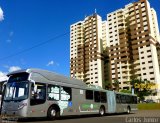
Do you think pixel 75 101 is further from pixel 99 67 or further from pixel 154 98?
pixel 99 67

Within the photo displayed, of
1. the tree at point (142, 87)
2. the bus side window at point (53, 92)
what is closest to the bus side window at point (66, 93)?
the bus side window at point (53, 92)

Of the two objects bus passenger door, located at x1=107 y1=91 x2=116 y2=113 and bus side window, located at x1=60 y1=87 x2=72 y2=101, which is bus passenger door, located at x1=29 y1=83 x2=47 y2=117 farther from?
bus passenger door, located at x1=107 y1=91 x2=116 y2=113

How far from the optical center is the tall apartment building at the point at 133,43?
90.1m

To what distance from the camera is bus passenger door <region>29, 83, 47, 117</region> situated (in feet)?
43.6

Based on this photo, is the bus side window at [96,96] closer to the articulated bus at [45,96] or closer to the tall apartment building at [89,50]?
the articulated bus at [45,96]

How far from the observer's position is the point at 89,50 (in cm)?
11094

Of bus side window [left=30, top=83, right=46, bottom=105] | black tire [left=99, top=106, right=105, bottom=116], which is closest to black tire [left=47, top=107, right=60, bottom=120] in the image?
bus side window [left=30, top=83, right=46, bottom=105]

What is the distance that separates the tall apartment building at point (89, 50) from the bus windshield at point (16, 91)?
88835 mm

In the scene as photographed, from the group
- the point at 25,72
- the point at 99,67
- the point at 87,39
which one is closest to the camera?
the point at 25,72

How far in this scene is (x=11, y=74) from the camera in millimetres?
14883

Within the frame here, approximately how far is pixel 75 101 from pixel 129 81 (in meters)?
78.1

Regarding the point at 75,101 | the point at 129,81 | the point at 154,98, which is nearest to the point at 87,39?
the point at 129,81

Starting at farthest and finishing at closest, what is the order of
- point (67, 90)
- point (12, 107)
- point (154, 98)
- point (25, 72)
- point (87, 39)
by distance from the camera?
point (87, 39)
point (154, 98)
point (67, 90)
point (25, 72)
point (12, 107)

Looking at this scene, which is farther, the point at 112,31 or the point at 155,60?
the point at 112,31
